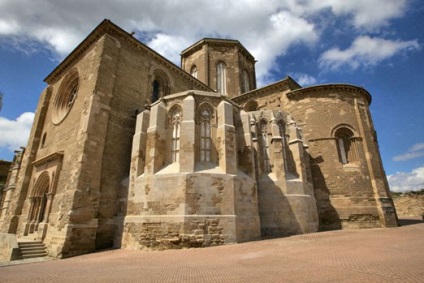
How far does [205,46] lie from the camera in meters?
25.2

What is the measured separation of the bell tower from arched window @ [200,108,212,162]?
1360 cm

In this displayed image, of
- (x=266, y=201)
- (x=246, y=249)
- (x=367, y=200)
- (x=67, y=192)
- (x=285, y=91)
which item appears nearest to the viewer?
(x=246, y=249)

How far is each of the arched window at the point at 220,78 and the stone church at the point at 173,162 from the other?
627 cm

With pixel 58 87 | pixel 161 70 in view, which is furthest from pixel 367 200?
pixel 58 87

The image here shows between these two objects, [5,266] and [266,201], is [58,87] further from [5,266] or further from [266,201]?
[266,201]

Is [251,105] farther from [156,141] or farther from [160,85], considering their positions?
[156,141]

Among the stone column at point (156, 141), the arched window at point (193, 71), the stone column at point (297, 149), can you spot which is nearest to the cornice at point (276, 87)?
the stone column at point (297, 149)

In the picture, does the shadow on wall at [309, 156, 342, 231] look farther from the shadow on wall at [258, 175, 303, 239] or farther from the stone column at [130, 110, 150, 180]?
the stone column at [130, 110, 150, 180]

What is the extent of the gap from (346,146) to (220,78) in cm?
1414

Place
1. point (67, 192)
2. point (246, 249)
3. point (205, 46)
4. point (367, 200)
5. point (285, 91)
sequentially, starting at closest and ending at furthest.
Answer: point (246, 249)
point (67, 192)
point (367, 200)
point (285, 91)
point (205, 46)

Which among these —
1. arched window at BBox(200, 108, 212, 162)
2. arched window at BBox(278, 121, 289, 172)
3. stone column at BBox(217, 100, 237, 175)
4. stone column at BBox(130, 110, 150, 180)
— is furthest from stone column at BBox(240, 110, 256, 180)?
stone column at BBox(130, 110, 150, 180)

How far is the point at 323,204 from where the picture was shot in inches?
591

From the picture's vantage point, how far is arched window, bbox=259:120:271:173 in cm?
1354

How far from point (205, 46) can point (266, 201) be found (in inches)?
752
